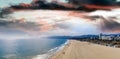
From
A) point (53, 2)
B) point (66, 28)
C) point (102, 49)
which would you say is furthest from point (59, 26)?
point (102, 49)

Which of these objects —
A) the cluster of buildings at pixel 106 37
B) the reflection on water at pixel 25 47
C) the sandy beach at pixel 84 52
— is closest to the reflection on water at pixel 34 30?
the reflection on water at pixel 25 47

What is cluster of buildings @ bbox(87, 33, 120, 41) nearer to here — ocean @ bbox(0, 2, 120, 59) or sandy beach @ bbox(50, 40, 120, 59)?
ocean @ bbox(0, 2, 120, 59)

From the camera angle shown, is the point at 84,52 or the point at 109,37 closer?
the point at 84,52

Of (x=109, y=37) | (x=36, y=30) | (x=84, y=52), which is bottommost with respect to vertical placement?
(x=84, y=52)

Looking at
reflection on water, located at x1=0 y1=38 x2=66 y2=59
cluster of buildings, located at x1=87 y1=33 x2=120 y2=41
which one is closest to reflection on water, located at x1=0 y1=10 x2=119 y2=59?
reflection on water, located at x1=0 y1=38 x2=66 y2=59

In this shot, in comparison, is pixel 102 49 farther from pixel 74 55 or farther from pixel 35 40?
pixel 35 40

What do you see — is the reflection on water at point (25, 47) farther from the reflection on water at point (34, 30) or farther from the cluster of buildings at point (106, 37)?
the cluster of buildings at point (106, 37)

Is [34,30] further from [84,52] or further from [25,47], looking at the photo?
[84,52]

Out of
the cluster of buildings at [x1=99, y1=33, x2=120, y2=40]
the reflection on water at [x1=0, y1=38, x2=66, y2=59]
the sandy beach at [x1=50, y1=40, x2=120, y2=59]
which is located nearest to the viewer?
the sandy beach at [x1=50, y1=40, x2=120, y2=59]

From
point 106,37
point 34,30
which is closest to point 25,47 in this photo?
point 34,30
